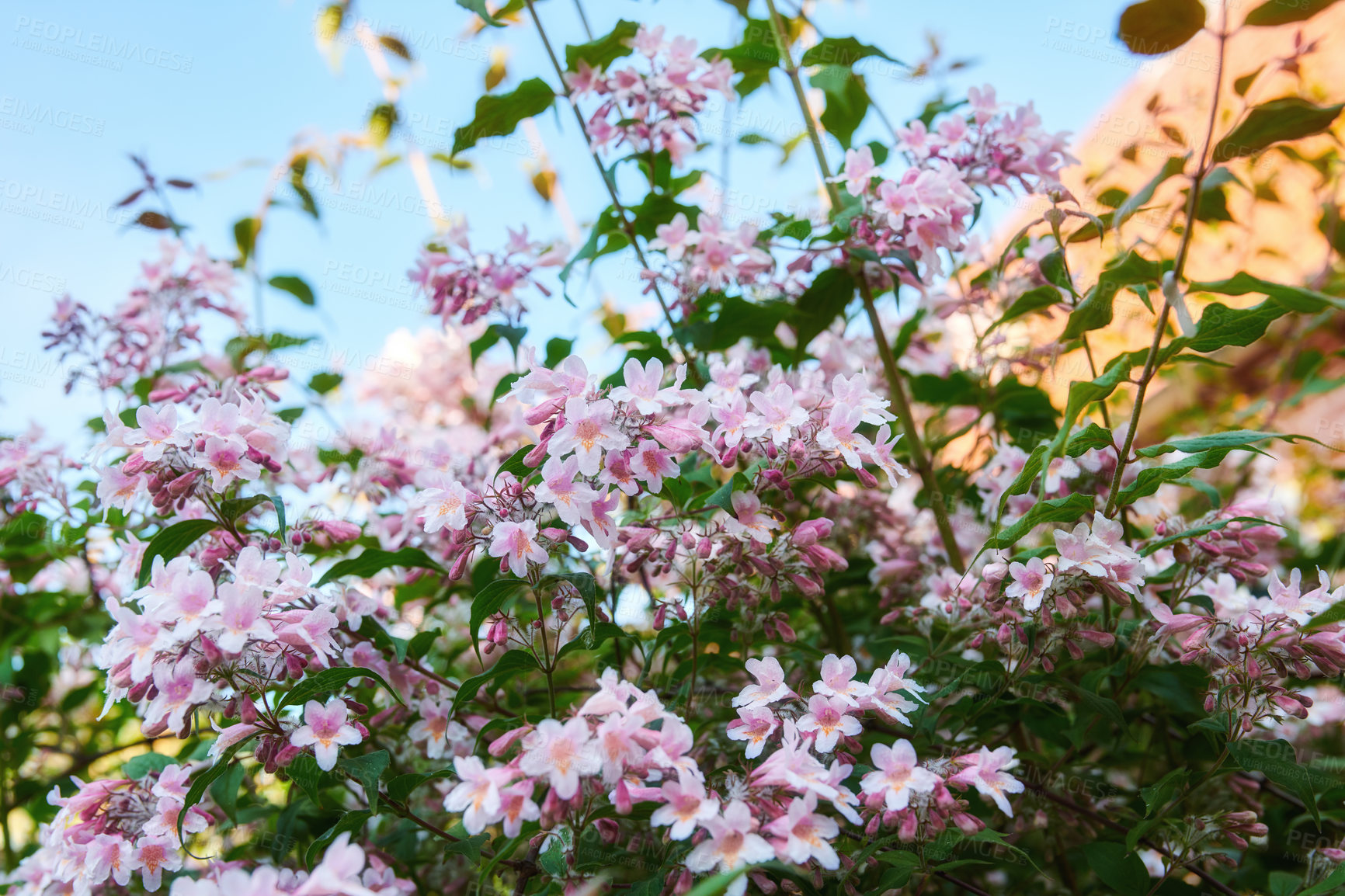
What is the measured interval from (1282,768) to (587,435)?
3.92ft

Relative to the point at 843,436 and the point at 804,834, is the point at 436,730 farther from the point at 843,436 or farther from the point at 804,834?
the point at 843,436

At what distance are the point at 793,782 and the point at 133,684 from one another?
956 mm

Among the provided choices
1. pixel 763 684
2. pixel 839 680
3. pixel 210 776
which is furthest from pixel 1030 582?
pixel 210 776

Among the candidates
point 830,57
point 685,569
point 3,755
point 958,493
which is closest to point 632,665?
point 685,569

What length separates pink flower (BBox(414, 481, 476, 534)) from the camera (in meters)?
1.29

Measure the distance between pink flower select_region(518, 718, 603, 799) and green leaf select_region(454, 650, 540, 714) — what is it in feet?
0.88

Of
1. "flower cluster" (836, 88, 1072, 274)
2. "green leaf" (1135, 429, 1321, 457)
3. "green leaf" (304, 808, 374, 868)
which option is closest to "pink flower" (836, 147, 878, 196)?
"flower cluster" (836, 88, 1072, 274)

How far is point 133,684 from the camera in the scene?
125 cm

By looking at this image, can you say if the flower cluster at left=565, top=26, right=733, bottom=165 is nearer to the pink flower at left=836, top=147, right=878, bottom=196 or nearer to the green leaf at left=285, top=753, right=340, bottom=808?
the pink flower at left=836, top=147, right=878, bottom=196

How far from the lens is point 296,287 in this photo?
248 cm

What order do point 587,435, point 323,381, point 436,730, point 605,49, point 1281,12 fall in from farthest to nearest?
1. point 323,381
2. point 605,49
3. point 436,730
4. point 587,435
5. point 1281,12

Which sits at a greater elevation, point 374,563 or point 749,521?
point 374,563

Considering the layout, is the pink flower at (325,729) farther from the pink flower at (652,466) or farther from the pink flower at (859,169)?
the pink flower at (859,169)

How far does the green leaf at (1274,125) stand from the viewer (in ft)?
3.78
